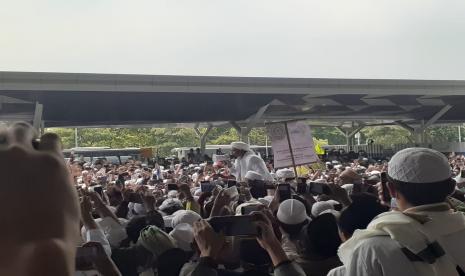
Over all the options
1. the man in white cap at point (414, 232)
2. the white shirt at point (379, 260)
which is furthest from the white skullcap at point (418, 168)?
the white shirt at point (379, 260)

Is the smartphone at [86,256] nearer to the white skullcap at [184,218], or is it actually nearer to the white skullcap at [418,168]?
the white skullcap at [418,168]

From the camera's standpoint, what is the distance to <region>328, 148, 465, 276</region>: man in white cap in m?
1.87

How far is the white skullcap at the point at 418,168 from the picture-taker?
2.12 m

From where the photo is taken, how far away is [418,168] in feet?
6.96

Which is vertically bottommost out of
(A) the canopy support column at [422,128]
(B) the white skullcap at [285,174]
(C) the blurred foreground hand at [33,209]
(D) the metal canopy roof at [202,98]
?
(B) the white skullcap at [285,174]

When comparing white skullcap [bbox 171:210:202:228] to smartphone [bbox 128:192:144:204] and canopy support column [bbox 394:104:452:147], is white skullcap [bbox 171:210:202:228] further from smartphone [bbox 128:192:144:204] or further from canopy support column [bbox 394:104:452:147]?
canopy support column [bbox 394:104:452:147]

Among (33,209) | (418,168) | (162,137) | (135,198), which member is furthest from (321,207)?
(162,137)

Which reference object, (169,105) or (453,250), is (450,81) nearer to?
(169,105)

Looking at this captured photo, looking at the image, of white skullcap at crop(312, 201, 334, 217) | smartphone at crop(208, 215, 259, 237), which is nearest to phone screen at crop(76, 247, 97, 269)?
smartphone at crop(208, 215, 259, 237)

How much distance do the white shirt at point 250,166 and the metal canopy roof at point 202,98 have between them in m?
11.6

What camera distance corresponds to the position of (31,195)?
1066 millimetres

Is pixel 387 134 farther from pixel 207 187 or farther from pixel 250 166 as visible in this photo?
pixel 207 187

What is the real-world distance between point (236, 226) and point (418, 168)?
0.83 meters

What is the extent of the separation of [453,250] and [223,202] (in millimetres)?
2253
